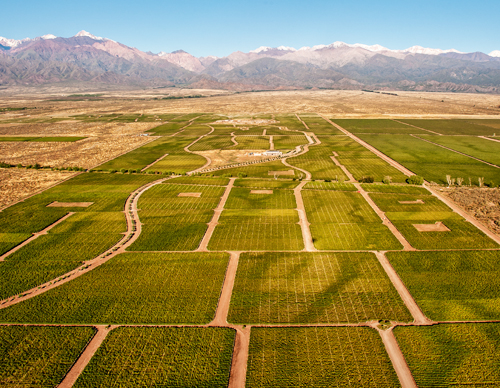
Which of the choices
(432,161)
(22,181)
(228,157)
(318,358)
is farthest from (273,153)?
(318,358)

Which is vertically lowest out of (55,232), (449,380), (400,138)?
(449,380)

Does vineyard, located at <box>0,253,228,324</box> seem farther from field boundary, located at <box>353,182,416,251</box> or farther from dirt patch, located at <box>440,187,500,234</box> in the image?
dirt patch, located at <box>440,187,500,234</box>

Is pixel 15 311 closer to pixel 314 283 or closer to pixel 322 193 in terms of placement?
pixel 314 283

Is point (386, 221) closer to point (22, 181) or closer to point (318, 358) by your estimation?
point (318, 358)

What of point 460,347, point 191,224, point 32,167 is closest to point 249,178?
point 191,224

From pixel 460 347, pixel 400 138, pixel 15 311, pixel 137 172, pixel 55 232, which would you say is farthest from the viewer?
pixel 400 138

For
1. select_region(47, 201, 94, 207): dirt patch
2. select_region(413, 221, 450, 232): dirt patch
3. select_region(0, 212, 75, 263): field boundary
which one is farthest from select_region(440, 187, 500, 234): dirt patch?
select_region(47, 201, 94, 207): dirt patch

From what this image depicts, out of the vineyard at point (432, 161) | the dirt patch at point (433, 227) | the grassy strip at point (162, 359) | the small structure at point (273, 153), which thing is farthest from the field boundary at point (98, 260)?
the vineyard at point (432, 161)
